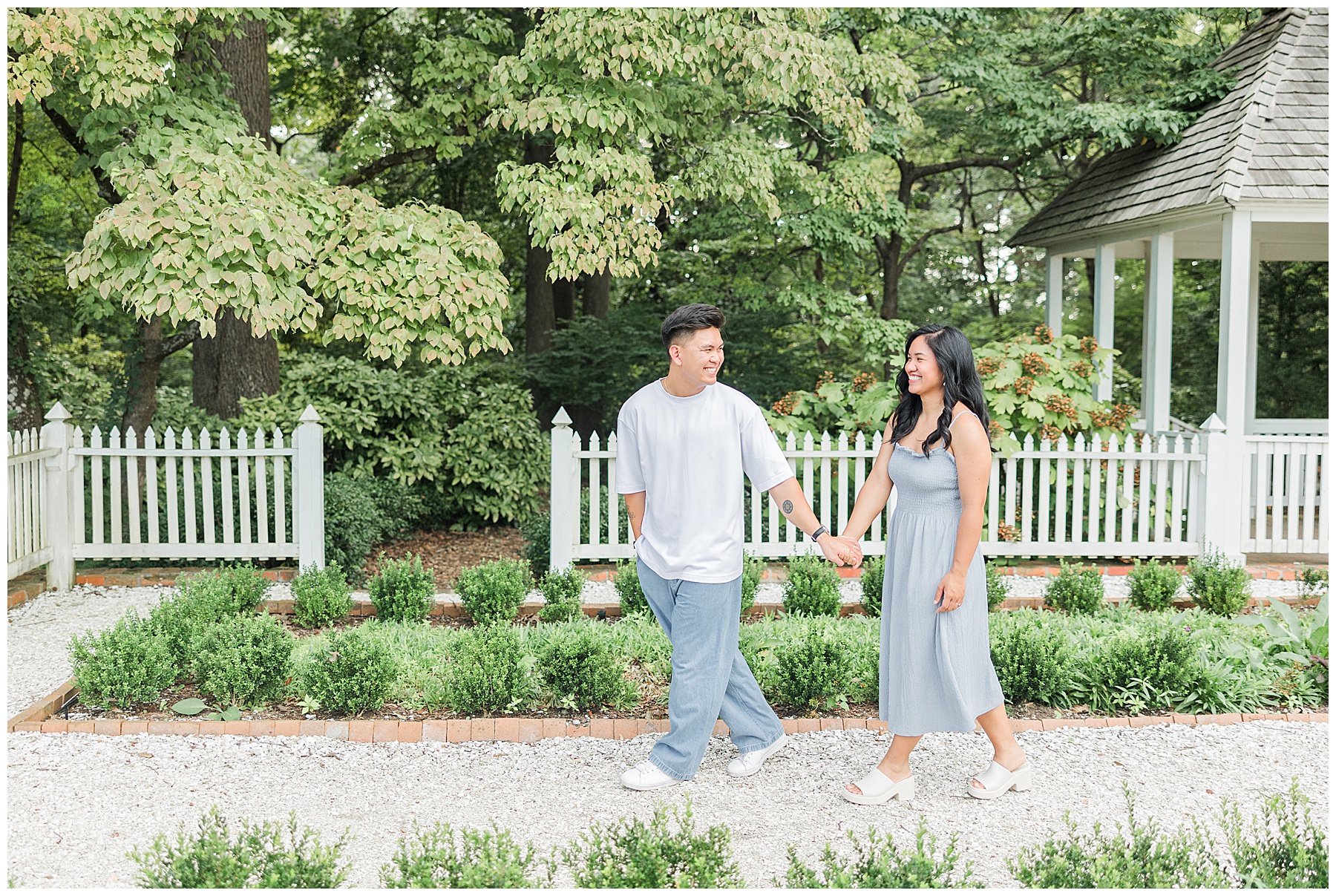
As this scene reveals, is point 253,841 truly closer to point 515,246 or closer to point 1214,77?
point 1214,77

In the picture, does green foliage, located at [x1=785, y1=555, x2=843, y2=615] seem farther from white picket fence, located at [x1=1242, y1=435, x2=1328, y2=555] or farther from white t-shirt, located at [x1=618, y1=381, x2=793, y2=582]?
white picket fence, located at [x1=1242, y1=435, x2=1328, y2=555]

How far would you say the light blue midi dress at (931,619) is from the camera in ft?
12.2

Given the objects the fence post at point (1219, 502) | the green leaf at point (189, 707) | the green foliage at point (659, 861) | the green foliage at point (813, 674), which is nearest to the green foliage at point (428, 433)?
the green leaf at point (189, 707)

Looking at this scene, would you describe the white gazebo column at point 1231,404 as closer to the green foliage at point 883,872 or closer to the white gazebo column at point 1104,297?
the white gazebo column at point 1104,297

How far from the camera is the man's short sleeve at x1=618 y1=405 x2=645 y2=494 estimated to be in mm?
3992

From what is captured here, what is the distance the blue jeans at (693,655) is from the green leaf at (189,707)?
6.98 ft

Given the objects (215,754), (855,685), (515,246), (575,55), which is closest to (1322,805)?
(855,685)

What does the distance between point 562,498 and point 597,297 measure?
7221 millimetres

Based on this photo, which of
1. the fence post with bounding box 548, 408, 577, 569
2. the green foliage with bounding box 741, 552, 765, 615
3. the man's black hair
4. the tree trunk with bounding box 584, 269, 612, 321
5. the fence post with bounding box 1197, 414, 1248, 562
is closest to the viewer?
the man's black hair

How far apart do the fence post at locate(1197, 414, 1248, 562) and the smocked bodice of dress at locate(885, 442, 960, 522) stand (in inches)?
207

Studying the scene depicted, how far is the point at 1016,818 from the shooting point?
12.1ft

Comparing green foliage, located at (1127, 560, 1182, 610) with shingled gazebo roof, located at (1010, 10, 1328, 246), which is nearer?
green foliage, located at (1127, 560, 1182, 610)

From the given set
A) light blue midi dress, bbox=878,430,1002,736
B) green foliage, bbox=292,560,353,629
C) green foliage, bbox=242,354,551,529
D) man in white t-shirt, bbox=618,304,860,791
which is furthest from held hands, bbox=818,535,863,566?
green foliage, bbox=242,354,551,529

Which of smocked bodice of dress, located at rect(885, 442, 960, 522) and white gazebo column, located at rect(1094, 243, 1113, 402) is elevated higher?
white gazebo column, located at rect(1094, 243, 1113, 402)
